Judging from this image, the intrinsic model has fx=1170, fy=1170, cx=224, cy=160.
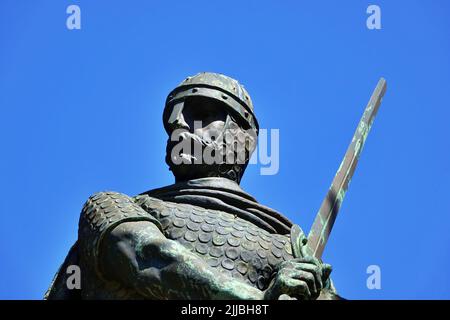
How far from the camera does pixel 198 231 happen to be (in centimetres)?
823

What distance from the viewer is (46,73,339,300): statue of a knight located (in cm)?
759

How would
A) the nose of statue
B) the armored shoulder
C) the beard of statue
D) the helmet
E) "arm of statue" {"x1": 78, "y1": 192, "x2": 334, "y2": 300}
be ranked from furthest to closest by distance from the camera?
the helmet < the nose of statue < the beard of statue < the armored shoulder < "arm of statue" {"x1": 78, "y1": 192, "x2": 334, "y2": 300}

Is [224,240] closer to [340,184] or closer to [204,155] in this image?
[204,155]

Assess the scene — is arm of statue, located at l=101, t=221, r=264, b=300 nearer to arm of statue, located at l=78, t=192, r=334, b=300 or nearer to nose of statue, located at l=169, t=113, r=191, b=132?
arm of statue, located at l=78, t=192, r=334, b=300

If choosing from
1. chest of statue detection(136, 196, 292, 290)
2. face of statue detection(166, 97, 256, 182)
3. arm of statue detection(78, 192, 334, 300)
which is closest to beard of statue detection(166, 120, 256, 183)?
face of statue detection(166, 97, 256, 182)

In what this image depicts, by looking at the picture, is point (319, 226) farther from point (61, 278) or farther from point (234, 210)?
point (61, 278)

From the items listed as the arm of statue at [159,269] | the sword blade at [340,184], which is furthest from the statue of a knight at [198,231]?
the sword blade at [340,184]

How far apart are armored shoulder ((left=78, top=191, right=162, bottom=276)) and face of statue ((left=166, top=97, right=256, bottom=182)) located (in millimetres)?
731

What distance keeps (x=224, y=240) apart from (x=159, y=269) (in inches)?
27.1

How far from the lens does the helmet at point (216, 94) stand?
9406mm

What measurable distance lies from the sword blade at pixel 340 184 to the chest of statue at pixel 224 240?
0.21 metres

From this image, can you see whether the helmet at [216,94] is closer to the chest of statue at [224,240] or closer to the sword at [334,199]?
the sword at [334,199]

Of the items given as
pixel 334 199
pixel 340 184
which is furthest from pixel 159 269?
pixel 340 184
